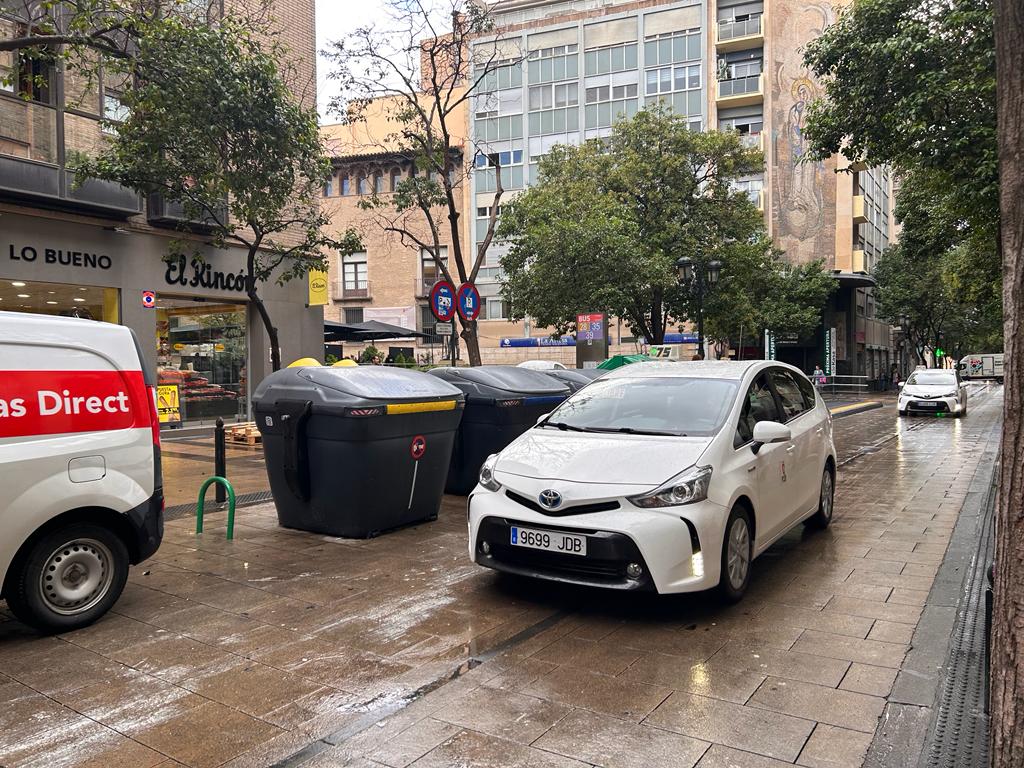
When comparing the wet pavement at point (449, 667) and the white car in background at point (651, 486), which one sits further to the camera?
the white car in background at point (651, 486)

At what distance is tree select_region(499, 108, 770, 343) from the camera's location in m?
22.4

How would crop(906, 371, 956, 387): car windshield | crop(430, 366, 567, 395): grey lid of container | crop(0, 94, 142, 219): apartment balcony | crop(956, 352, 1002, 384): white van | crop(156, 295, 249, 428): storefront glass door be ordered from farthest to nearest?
crop(956, 352, 1002, 384): white van → crop(906, 371, 956, 387): car windshield → crop(156, 295, 249, 428): storefront glass door → crop(0, 94, 142, 219): apartment balcony → crop(430, 366, 567, 395): grey lid of container

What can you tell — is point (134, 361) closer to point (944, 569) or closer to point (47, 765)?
point (47, 765)

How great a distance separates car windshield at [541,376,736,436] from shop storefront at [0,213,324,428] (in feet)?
34.1

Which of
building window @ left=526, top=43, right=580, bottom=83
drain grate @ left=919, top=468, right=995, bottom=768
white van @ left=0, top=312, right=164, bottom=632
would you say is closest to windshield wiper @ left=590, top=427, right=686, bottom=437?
drain grate @ left=919, top=468, right=995, bottom=768

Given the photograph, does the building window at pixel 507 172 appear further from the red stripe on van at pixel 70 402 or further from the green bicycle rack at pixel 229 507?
the red stripe on van at pixel 70 402

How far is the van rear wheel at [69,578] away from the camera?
13.8ft

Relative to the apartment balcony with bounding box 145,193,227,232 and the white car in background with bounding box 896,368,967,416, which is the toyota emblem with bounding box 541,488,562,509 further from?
the white car in background with bounding box 896,368,967,416

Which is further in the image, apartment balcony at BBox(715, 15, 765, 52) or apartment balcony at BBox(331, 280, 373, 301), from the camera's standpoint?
apartment balcony at BBox(331, 280, 373, 301)

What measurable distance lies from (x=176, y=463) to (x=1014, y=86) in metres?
11.9

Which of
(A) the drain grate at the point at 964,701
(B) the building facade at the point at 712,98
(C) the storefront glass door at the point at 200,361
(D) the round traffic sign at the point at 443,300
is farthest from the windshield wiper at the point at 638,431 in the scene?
(B) the building facade at the point at 712,98

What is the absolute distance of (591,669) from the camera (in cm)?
381

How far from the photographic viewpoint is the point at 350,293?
50.4 metres

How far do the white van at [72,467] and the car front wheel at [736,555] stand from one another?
357 cm
